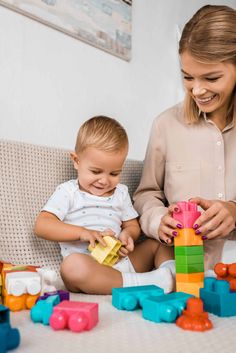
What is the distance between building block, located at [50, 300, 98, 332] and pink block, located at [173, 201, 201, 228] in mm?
290

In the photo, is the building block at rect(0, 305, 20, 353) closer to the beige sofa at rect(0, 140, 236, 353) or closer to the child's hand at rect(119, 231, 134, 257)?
the beige sofa at rect(0, 140, 236, 353)

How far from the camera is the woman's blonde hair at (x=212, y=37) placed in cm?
101

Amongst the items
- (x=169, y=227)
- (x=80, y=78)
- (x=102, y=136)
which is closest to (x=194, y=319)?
(x=169, y=227)

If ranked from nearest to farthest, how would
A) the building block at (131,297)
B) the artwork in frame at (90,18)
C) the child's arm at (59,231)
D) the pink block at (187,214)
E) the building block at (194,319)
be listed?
1. the building block at (194,319)
2. the building block at (131,297)
3. the pink block at (187,214)
4. the child's arm at (59,231)
5. the artwork in frame at (90,18)

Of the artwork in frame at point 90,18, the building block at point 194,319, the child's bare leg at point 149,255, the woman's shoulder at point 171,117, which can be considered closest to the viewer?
the building block at point 194,319

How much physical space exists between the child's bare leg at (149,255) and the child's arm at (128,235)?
38 mm

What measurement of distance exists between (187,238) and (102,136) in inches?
14.2

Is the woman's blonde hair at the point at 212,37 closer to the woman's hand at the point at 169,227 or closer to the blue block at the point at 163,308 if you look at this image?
the woman's hand at the point at 169,227

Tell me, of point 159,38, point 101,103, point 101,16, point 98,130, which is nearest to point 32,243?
point 98,130

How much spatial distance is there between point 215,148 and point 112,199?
0.32 meters

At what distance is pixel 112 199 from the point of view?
3.65ft

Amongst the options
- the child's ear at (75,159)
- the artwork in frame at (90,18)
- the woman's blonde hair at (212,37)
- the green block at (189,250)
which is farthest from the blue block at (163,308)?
the artwork in frame at (90,18)

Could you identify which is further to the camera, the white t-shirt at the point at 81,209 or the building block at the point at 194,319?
the white t-shirt at the point at 81,209

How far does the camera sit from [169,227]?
0.92 meters
